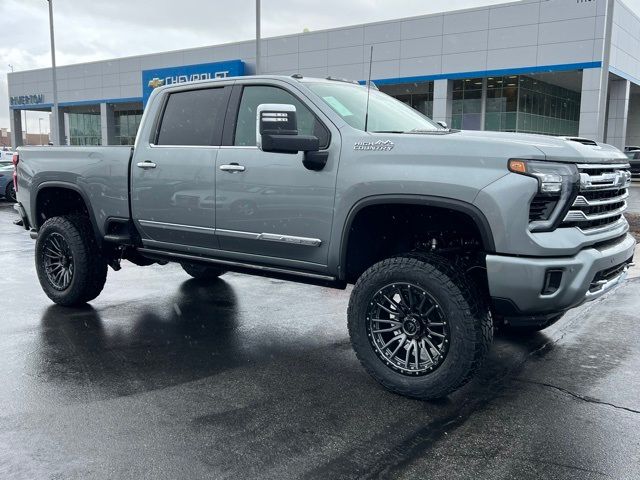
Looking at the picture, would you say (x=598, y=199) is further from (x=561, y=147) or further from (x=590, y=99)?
(x=590, y=99)

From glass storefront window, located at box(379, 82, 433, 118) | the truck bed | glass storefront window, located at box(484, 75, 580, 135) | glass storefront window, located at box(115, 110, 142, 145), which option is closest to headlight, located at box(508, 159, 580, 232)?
the truck bed

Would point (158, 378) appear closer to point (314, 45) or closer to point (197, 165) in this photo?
point (197, 165)

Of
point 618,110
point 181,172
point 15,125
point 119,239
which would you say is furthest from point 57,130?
point 181,172

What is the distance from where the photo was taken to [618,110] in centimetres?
3488

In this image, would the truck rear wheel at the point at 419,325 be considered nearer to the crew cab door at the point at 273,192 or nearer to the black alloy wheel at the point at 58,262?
the crew cab door at the point at 273,192

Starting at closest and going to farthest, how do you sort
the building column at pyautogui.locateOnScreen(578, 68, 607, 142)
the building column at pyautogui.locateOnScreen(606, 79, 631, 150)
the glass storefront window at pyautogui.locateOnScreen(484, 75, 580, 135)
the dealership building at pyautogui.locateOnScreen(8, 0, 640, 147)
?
the building column at pyautogui.locateOnScreen(578, 68, 607, 142) < the dealership building at pyautogui.locateOnScreen(8, 0, 640, 147) < the glass storefront window at pyautogui.locateOnScreen(484, 75, 580, 135) < the building column at pyautogui.locateOnScreen(606, 79, 631, 150)

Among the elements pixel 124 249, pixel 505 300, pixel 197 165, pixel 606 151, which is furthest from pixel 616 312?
pixel 124 249

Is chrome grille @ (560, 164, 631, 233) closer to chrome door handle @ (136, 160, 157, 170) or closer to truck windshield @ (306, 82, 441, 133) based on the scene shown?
truck windshield @ (306, 82, 441, 133)

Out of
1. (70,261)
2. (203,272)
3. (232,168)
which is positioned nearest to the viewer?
(232,168)

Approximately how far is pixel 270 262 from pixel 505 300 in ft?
6.18

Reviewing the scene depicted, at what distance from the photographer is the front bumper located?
3.62 meters

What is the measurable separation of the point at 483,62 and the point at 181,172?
2735cm

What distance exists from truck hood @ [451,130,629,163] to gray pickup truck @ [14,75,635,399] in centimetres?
1

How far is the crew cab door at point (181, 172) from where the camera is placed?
513cm
